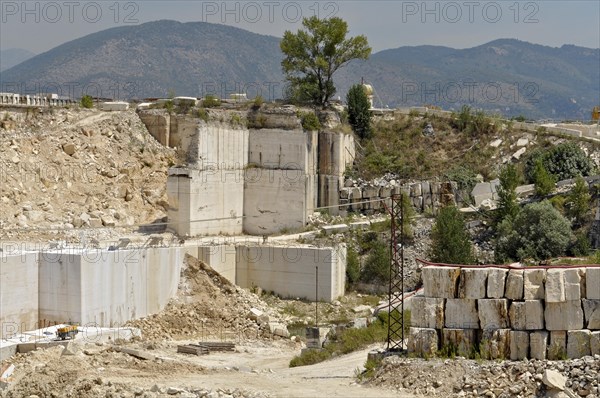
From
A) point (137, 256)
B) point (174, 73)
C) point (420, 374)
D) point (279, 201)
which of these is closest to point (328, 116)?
point (279, 201)

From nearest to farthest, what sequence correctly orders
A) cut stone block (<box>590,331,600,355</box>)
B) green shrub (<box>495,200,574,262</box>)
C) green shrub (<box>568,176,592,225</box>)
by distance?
cut stone block (<box>590,331,600,355</box>), green shrub (<box>495,200,574,262</box>), green shrub (<box>568,176,592,225</box>)

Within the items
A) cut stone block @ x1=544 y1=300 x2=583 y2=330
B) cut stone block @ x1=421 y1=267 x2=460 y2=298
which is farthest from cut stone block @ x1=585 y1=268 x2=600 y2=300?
cut stone block @ x1=421 y1=267 x2=460 y2=298

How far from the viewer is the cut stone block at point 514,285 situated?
20.6 metres

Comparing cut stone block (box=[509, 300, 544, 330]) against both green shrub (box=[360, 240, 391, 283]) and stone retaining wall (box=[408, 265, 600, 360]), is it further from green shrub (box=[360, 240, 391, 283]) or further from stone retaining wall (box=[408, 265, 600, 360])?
green shrub (box=[360, 240, 391, 283])

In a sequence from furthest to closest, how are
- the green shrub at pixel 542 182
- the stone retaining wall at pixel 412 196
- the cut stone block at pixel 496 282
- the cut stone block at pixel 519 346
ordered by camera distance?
the stone retaining wall at pixel 412 196, the green shrub at pixel 542 182, the cut stone block at pixel 496 282, the cut stone block at pixel 519 346

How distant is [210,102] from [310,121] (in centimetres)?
418

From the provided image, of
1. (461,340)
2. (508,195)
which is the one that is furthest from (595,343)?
(508,195)

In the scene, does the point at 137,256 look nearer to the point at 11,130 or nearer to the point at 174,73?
the point at 11,130

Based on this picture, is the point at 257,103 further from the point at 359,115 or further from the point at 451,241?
the point at 451,241

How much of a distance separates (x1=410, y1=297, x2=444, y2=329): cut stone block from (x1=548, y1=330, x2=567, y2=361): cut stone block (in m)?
2.22

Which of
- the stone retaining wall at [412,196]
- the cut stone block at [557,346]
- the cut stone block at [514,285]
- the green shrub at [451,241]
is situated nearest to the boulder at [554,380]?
the cut stone block at [557,346]

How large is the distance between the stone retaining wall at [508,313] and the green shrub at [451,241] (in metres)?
13.8

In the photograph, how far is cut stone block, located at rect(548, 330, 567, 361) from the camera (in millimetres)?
20250

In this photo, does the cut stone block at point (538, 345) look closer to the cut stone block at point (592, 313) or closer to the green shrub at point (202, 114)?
the cut stone block at point (592, 313)
